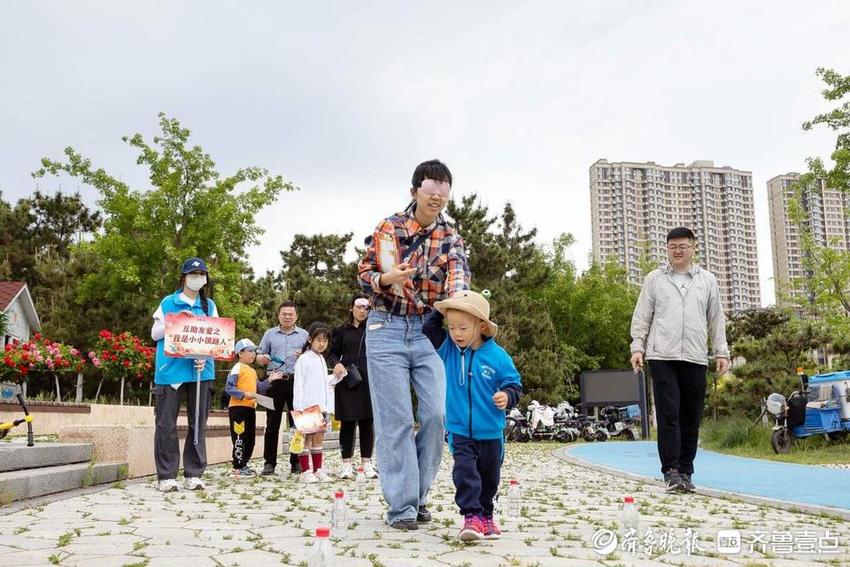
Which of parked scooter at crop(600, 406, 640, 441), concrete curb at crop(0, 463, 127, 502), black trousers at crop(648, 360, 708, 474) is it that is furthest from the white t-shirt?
parked scooter at crop(600, 406, 640, 441)

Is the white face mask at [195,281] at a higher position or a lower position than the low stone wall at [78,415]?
higher

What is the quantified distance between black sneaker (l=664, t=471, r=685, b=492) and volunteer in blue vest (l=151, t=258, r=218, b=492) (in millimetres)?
4144

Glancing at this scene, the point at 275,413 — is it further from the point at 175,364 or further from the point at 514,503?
the point at 514,503

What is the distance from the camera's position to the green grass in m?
11.5

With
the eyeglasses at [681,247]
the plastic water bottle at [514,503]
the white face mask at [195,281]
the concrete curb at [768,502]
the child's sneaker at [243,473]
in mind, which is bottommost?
the child's sneaker at [243,473]

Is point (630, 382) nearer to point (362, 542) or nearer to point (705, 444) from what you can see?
point (705, 444)

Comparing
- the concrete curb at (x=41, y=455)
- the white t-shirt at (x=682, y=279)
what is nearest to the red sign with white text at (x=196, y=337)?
the concrete curb at (x=41, y=455)

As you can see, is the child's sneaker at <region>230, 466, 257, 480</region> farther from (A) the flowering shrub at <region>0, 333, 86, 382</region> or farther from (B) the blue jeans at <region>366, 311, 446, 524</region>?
(A) the flowering shrub at <region>0, 333, 86, 382</region>

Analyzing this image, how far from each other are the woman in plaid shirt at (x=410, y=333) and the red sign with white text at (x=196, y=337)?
2.79 meters

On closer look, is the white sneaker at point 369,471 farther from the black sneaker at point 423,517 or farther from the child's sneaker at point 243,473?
the black sneaker at point 423,517

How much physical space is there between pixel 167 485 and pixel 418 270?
11.4 ft

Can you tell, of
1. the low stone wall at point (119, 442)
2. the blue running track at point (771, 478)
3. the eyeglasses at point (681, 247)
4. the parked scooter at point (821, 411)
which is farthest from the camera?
the parked scooter at point (821, 411)

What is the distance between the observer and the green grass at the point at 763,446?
11.5 meters

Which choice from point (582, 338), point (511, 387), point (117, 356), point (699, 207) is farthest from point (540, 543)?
point (699, 207)
